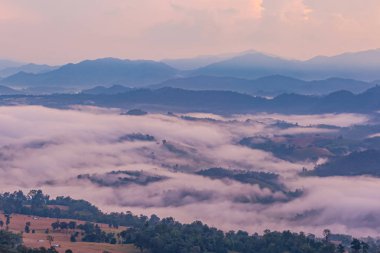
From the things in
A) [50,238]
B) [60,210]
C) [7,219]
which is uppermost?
[60,210]

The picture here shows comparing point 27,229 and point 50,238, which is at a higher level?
point 27,229

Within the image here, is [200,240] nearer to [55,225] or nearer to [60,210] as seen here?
[55,225]

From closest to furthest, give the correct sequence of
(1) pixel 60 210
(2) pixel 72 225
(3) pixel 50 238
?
(3) pixel 50 238
(2) pixel 72 225
(1) pixel 60 210

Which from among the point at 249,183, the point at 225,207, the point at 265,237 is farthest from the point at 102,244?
the point at 249,183

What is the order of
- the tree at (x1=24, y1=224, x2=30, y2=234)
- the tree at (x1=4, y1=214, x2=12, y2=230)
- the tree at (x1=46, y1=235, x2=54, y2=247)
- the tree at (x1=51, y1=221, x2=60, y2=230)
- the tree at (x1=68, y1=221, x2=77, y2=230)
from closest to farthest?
the tree at (x1=46, y1=235, x2=54, y2=247), the tree at (x1=24, y1=224, x2=30, y2=234), the tree at (x1=51, y1=221, x2=60, y2=230), the tree at (x1=68, y1=221, x2=77, y2=230), the tree at (x1=4, y1=214, x2=12, y2=230)

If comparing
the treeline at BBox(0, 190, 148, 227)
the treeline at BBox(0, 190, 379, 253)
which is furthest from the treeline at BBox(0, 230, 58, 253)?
the treeline at BBox(0, 190, 148, 227)

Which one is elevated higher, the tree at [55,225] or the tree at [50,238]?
the tree at [55,225]

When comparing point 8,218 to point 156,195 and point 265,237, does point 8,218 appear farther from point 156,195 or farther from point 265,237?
point 156,195

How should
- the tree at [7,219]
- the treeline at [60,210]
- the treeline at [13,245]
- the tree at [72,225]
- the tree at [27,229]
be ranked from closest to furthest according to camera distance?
the treeline at [13,245] → the tree at [27,229] → the tree at [72,225] → the tree at [7,219] → the treeline at [60,210]

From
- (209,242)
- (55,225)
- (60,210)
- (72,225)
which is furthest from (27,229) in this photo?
(209,242)

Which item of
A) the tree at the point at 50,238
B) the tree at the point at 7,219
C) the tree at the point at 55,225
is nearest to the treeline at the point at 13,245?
the tree at the point at 50,238

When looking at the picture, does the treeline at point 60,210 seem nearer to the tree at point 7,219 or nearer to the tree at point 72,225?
the tree at point 7,219

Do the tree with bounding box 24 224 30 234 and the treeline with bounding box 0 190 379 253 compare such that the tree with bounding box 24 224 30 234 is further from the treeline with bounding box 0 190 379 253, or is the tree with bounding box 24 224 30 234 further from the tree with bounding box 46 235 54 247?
the tree with bounding box 46 235 54 247
